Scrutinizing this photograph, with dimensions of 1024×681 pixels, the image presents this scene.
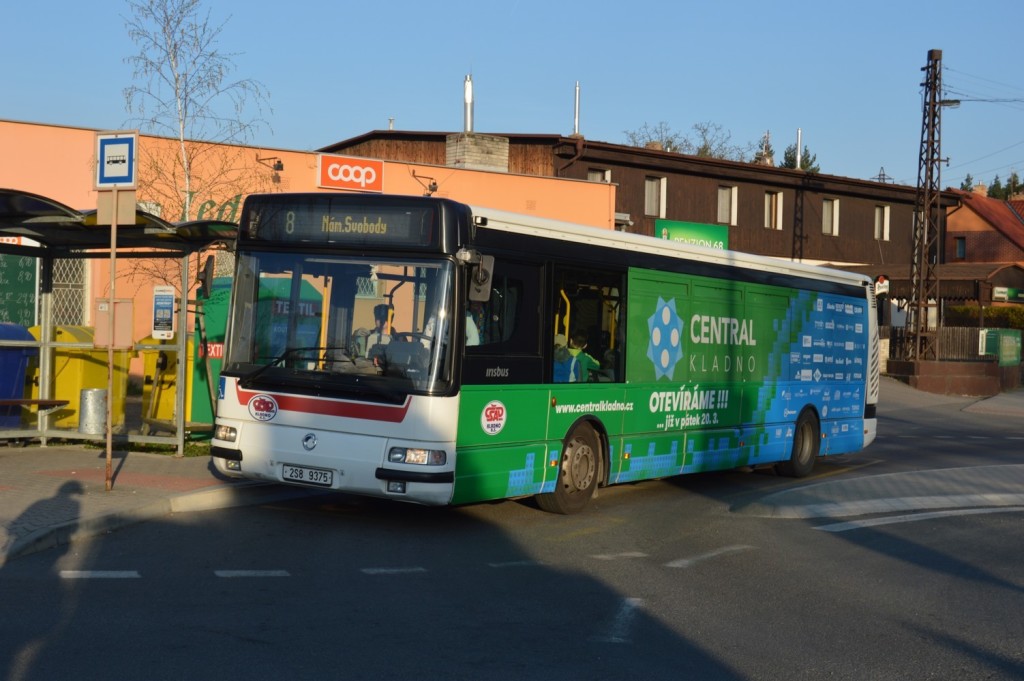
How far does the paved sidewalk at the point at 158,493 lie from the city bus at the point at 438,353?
3.02 feet

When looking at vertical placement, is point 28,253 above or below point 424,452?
above

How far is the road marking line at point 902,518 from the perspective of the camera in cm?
1167

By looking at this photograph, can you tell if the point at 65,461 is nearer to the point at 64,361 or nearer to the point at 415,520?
the point at 64,361

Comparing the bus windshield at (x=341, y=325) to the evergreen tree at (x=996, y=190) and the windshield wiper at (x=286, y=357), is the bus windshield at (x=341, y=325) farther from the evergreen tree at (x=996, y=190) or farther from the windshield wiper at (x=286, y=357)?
the evergreen tree at (x=996, y=190)

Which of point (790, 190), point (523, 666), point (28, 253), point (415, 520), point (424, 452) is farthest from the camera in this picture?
point (790, 190)

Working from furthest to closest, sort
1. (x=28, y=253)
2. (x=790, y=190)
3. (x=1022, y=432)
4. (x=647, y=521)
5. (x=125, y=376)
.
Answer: (x=790, y=190) → (x=1022, y=432) → (x=125, y=376) → (x=28, y=253) → (x=647, y=521)

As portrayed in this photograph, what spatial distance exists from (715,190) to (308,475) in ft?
126

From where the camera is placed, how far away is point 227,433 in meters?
10.5

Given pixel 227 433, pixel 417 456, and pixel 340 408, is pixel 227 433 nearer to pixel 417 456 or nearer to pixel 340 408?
pixel 340 408

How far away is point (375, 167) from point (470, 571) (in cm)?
2118

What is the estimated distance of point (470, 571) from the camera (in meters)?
8.74

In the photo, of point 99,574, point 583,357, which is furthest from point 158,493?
point 583,357

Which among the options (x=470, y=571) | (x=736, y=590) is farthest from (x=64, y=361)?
(x=736, y=590)

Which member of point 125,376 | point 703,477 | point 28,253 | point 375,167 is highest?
point 375,167
